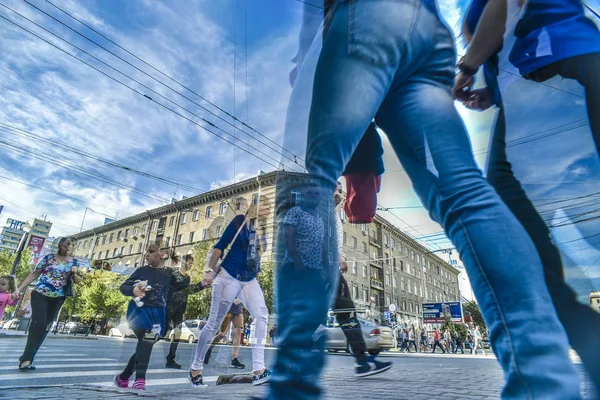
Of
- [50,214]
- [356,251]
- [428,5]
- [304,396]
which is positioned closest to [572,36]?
[428,5]

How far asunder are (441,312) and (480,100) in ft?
1.52

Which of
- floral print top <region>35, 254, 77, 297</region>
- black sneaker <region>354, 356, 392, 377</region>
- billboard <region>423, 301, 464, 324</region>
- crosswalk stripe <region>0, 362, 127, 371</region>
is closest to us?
billboard <region>423, 301, 464, 324</region>

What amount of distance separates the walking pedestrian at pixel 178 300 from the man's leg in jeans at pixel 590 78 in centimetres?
98

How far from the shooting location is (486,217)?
21.3 inches

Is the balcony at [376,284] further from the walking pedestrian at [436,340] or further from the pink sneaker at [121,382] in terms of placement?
the pink sneaker at [121,382]

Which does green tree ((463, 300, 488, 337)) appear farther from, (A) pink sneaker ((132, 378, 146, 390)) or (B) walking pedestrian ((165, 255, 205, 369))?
(A) pink sneaker ((132, 378, 146, 390))

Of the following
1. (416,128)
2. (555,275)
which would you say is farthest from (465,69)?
(555,275)

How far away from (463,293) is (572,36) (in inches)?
18.1

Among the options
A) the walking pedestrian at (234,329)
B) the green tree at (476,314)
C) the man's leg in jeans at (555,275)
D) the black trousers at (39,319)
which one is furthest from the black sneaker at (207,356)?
the man's leg in jeans at (555,275)

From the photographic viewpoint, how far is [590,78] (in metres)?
0.54

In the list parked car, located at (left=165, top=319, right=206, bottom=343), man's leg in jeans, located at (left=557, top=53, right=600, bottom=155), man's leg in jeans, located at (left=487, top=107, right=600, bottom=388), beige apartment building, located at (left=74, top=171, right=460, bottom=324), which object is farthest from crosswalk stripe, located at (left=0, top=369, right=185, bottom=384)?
man's leg in jeans, located at (left=557, top=53, right=600, bottom=155)

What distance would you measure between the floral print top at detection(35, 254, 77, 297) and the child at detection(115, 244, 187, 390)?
379mm

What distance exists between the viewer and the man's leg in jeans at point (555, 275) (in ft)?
1.65

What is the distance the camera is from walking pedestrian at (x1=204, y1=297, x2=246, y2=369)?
1.03 metres
